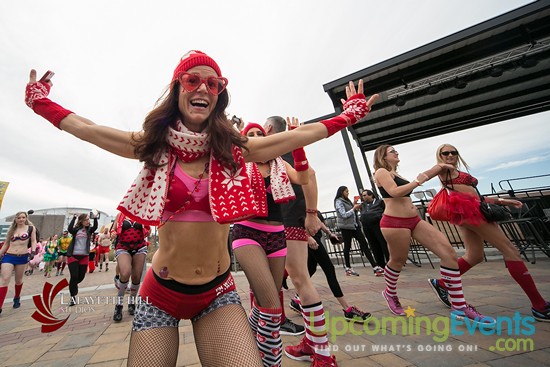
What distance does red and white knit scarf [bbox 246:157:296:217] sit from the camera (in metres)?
1.96

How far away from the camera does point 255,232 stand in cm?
210

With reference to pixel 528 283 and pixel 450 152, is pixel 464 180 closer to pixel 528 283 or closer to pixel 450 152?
pixel 450 152

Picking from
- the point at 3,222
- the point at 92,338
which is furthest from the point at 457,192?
the point at 3,222

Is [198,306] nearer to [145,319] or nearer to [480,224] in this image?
[145,319]

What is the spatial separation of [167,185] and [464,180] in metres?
3.88

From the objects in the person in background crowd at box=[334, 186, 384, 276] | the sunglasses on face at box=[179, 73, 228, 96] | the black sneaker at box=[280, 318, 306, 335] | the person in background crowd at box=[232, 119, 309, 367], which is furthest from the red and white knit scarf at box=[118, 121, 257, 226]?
the person in background crowd at box=[334, 186, 384, 276]

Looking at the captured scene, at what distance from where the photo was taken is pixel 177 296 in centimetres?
128

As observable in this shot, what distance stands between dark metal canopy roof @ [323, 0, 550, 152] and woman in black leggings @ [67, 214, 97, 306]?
30.6 ft

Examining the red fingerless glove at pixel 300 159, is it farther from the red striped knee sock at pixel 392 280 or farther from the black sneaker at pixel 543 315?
the black sneaker at pixel 543 315

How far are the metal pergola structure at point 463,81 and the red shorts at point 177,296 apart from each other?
9.76 meters

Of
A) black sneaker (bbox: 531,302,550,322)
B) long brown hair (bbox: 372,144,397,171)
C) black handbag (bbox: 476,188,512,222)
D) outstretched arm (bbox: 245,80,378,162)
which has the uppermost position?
long brown hair (bbox: 372,144,397,171)

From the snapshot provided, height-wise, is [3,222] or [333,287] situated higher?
[3,222]

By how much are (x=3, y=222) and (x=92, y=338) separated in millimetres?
47178

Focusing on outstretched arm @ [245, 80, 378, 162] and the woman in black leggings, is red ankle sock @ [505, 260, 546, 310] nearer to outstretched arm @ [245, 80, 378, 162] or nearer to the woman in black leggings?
outstretched arm @ [245, 80, 378, 162]
